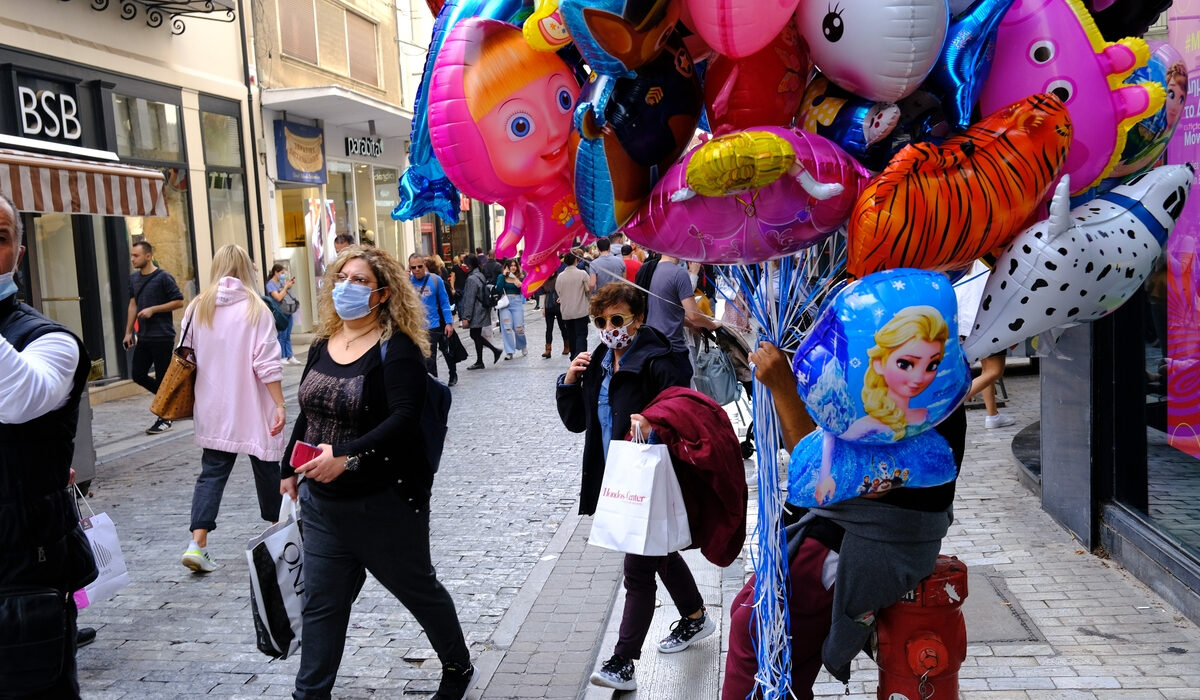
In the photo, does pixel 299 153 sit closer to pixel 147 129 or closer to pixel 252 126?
pixel 252 126

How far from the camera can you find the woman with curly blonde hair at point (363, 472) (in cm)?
387

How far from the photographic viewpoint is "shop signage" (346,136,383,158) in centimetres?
2370

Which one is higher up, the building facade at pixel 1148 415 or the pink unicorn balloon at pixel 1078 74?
the pink unicorn balloon at pixel 1078 74

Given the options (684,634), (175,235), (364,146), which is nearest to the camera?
(684,634)

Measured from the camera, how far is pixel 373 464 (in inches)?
152

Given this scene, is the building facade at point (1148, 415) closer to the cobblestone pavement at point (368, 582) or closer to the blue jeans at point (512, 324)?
the cobblestone pavement at point (368, 582)

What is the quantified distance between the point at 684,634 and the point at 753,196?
268cm

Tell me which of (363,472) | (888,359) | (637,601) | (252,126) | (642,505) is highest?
(252,126)

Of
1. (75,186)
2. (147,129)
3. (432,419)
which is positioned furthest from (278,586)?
(147,129)

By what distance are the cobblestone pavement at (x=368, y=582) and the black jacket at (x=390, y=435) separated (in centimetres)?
114

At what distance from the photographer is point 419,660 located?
482 centimetres

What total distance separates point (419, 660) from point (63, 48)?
12.3 metres

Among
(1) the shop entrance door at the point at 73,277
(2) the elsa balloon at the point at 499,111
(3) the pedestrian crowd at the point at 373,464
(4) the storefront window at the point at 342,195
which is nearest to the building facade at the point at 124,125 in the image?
(1) the shop entrance door at the point at 73,277

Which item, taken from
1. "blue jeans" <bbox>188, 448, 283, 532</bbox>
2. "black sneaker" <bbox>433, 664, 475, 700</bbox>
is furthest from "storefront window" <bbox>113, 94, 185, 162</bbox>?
"black sneaker" <bbox>433, 664, 475, 700</bbox>
